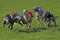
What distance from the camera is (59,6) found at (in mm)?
40469

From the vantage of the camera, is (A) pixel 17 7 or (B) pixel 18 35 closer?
(B) pixel 18 35

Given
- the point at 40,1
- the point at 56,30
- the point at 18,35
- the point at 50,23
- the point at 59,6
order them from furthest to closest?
the point at 40,1
the point at 59,6
the point at 50,23
the point at 56,30
the point at 18,35

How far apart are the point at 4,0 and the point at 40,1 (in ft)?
22.6

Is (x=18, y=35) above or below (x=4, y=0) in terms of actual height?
below

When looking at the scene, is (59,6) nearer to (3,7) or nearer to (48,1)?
(48,1)

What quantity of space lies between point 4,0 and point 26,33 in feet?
99.2

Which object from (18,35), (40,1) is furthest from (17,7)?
(18,35)

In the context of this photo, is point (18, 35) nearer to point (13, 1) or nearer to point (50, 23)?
point (50, 23)

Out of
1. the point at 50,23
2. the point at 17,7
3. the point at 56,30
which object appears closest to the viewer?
the point at 56,30

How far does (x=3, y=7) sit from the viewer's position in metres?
45.2

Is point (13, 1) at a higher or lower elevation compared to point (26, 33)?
higher

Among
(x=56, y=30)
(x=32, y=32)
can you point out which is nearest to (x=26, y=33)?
(x=32, y=32)

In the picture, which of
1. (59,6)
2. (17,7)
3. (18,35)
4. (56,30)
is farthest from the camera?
(17,7)

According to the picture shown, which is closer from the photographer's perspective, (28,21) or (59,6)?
(28,21)
